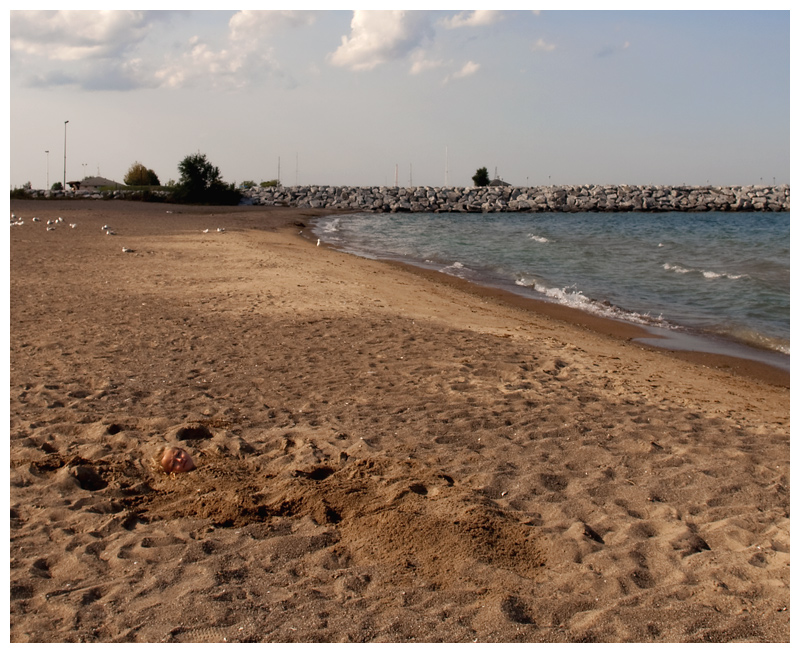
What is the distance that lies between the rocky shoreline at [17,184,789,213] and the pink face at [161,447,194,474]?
43297 millimetres

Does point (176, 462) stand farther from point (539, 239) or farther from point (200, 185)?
point (200, 185)

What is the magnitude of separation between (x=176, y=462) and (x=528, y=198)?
172 ft

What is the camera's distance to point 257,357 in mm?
6961

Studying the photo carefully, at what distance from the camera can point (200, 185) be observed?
46250mm

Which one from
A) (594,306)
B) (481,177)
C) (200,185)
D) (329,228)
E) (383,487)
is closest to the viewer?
(383,487)

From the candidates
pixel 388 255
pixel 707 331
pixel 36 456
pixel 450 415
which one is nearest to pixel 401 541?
pixel 450 415

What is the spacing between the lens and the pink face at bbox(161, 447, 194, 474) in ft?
14.5

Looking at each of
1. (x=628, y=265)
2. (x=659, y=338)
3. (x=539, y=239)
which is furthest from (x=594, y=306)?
(x=539, y=239)

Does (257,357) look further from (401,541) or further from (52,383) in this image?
(401,541)

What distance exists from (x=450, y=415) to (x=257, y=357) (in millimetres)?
2350

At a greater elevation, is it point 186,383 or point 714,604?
point 186,383

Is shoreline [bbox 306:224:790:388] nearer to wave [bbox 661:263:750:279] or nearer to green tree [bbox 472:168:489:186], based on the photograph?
wave [bbox 661:263:750:279]

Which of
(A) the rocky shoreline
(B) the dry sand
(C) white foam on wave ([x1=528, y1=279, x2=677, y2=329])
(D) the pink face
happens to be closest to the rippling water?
(C) white foam on wave ([x1=528, y1=279, x2=677, y2=329])

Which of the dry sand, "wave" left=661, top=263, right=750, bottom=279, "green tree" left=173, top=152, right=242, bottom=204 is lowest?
the dry sand
